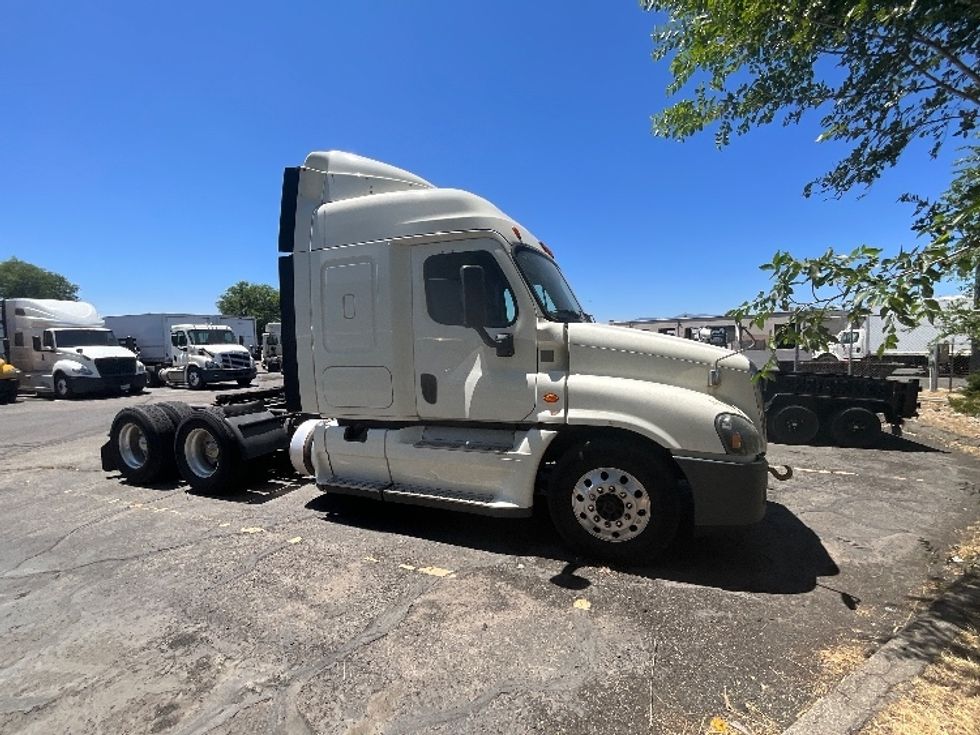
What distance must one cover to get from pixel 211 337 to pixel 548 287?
2433cm

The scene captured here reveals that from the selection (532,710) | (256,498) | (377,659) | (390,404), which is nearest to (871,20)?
(390,404)

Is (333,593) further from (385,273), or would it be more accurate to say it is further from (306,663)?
(385,273)

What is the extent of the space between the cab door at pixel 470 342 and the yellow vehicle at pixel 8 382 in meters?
21.7

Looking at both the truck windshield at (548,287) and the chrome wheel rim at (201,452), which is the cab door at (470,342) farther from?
the chrome wheel rim at (201,452)

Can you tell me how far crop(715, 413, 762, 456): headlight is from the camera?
3.80 m

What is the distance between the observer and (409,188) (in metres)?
5.61

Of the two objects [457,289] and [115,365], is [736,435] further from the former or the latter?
[115,365]

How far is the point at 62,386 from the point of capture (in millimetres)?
19531

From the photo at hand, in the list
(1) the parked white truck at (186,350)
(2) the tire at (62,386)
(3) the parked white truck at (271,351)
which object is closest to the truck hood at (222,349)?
(1) the parked white truck at (186,350)

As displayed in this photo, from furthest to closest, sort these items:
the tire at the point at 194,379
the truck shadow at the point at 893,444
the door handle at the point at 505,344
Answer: the tire at the point at 194,379 → the truck shadow at the point at 893,444 → the door handle at the point at 505,344

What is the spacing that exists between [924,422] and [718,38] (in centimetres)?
1101

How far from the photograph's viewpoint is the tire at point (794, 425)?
369 inches

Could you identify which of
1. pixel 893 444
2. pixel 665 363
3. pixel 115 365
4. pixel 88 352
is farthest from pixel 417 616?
pixel 88 352

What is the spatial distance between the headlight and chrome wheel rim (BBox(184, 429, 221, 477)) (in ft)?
18.8
